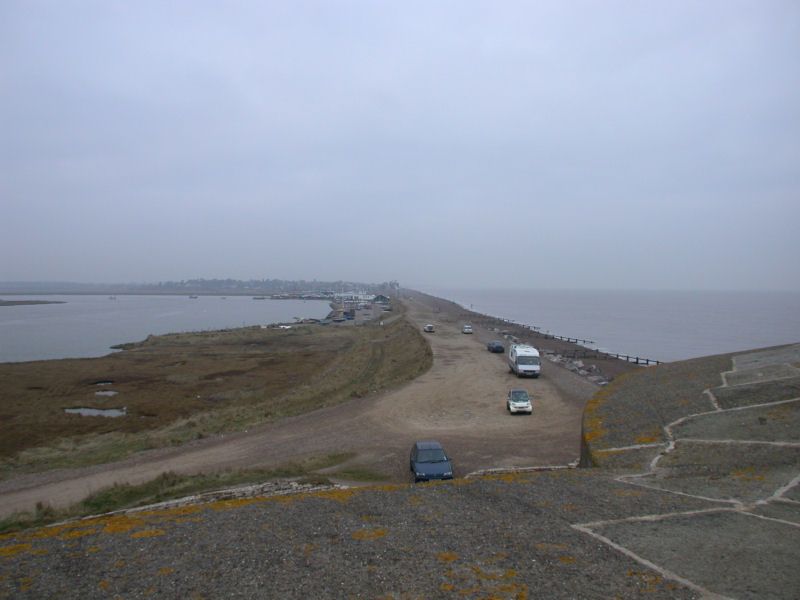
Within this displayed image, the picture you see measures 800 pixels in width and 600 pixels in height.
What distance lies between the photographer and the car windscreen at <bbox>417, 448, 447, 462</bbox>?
15392 mm

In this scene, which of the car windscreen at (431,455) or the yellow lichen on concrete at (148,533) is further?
the car windscreen at (431,455)

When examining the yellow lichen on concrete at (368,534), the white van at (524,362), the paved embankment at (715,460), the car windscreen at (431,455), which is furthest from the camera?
the white van at (524,362)

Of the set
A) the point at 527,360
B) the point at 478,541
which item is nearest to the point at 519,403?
the point at 527,360

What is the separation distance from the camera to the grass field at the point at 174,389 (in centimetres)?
2678

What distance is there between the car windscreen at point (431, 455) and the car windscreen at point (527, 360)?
736 inches

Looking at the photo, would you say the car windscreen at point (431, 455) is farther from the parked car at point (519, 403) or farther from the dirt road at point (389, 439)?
the parked car at point (519, 403)

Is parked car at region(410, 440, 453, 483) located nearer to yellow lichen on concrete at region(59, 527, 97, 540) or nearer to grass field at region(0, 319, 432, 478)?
yellow lichen on concrete at region(59, 527, 97, 540)

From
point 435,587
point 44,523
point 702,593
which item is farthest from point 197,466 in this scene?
point 702,593

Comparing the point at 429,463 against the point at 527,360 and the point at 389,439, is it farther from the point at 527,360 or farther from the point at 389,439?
the point at 527,360

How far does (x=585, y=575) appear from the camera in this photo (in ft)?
19.8

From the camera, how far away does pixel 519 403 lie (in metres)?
24.2

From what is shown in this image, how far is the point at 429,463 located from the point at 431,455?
354 millimetres

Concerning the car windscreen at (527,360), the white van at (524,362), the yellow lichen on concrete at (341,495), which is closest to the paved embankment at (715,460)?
the yellow lichen on concrete at (341,495)

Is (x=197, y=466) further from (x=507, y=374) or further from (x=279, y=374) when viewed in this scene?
(x=279, y=374)
